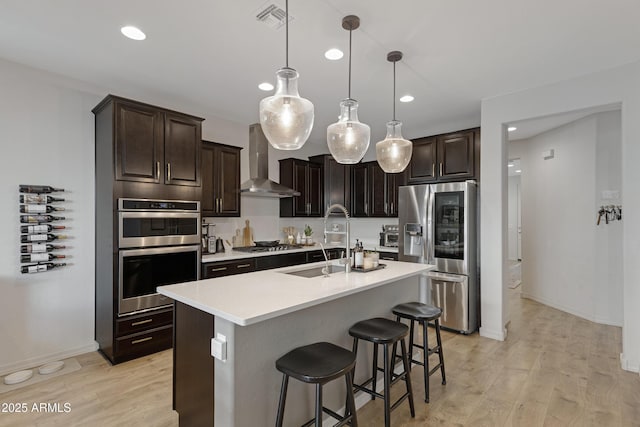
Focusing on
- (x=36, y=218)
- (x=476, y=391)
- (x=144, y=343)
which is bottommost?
(x=476, y=391)

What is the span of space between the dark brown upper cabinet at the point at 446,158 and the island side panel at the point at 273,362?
2.55 m

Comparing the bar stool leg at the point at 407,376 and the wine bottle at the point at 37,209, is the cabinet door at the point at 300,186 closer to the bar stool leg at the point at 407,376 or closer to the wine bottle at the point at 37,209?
the wine bottle at the point at 37,209

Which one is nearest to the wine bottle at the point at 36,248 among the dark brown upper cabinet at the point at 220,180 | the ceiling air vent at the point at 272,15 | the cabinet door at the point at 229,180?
the dark brown upper cabinet at the point at 220,180

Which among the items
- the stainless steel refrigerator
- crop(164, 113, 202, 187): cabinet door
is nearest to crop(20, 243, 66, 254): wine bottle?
crop(164, 113, 202, 187): cabinet door

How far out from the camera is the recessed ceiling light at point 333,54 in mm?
2688

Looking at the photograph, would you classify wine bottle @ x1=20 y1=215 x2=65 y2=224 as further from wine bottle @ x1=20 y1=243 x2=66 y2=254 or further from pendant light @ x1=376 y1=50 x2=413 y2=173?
pendant light @ x1=376 y1=50 x2=413 y2=173

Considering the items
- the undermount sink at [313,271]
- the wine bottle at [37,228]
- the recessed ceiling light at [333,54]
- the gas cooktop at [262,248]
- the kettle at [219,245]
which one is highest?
the recessed ceiling light at [333,54]

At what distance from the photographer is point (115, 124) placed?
3.04 m

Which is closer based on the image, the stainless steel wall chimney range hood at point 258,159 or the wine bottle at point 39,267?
the wine bottle at point 39,267

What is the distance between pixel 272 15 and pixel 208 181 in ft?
8.05

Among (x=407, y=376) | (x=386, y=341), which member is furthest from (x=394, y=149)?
(x=407, y=376)

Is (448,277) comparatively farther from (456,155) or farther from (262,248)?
(262,248)

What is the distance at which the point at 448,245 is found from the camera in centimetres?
405

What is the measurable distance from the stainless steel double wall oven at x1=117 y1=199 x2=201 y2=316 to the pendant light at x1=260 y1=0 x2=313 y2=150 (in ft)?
6.30
